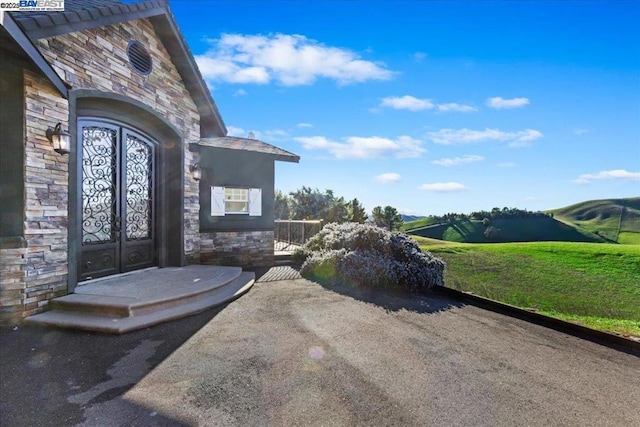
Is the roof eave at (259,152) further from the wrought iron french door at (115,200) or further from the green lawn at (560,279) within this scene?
the green lawn at (560,279)

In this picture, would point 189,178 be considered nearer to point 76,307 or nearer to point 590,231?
point 76,307

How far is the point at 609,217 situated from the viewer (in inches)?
1812

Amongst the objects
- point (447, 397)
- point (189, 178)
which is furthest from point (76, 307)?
point (447, 397)

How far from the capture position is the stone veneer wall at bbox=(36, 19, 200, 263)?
444 cm

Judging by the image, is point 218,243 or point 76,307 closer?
point 76,307

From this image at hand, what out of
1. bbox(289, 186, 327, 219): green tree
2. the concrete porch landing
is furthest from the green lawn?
bbox(289, 186, 327, 219): green tree

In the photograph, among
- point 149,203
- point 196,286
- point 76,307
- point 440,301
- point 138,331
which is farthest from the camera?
point 149,203

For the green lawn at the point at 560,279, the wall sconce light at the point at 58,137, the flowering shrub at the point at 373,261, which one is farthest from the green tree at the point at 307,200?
the wall sconce light at the point at 58,137

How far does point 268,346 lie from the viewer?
331 centimetres

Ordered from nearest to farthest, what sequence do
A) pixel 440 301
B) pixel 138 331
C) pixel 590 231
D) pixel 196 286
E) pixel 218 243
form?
pixel 138 331
pixel 196 286
pixel 440 301
pixel 218 243
pixel 590 231

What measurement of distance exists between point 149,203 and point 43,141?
2.40 metres

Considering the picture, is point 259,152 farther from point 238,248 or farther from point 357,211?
point 357,211

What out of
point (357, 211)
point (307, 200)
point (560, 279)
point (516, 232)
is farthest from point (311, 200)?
point (516, 232)

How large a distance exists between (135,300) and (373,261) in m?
4.67
